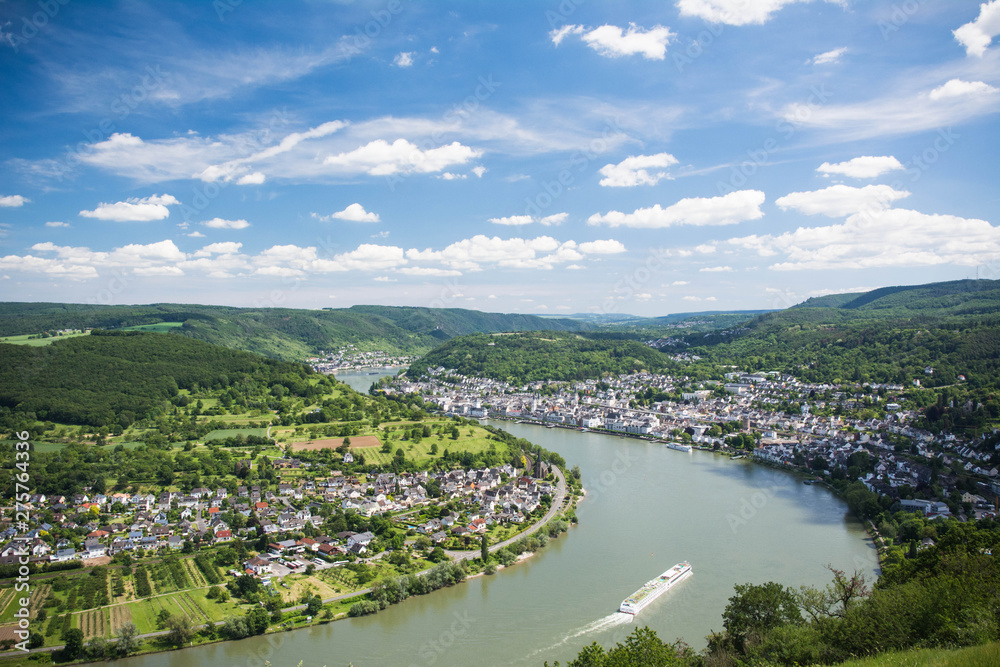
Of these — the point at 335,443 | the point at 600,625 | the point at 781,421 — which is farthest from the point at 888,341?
the point at 600,625

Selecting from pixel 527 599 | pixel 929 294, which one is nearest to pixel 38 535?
pixel 527 599

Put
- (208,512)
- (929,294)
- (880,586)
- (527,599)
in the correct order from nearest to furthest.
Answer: (880,586) < (527,599) < (208,512) < (929,294)

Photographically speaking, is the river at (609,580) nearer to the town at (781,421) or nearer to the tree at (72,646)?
the tree at (72,646)

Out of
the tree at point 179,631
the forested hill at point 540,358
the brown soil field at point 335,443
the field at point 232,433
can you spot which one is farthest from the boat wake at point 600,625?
the forested hill at point 540,358

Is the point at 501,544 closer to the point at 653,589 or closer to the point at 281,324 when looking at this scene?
the point at 653,589

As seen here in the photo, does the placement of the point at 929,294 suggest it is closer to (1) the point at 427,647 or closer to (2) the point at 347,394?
(2) the point at 347,394
